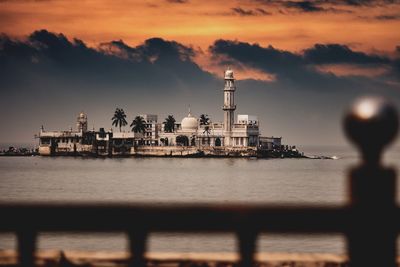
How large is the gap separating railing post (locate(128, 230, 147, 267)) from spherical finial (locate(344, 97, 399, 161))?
4.15ft

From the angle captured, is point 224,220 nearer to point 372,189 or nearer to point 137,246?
point 137,246

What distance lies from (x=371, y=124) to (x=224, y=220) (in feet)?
3.21

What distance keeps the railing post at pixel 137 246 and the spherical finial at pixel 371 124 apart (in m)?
1.26

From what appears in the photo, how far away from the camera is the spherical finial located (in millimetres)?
4367

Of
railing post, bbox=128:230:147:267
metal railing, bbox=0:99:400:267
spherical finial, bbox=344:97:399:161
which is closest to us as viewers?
spherical finial, bbox=344:97:399:161

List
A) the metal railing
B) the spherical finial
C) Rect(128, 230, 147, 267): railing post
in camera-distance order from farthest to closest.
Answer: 1. Rect(128, 230, 147, 267): railing post
2. the metal railing
3. the spherical finial

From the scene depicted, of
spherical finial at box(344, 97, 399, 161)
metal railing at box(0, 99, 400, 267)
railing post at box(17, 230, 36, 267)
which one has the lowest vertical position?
railing post at box(17, 230, 36, 267)

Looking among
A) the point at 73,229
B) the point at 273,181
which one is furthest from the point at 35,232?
the point at 273,181

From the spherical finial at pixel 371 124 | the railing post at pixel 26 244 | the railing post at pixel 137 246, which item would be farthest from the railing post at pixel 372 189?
the railing post at pixel 26 244

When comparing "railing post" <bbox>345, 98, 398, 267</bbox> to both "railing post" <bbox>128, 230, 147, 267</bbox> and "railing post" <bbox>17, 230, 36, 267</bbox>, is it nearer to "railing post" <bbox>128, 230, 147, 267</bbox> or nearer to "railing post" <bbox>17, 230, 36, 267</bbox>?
"railing post" <bbox>128, 230, 147, 267</bbox>

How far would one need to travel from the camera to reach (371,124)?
4371 millimetres

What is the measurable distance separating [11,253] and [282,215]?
3.93m

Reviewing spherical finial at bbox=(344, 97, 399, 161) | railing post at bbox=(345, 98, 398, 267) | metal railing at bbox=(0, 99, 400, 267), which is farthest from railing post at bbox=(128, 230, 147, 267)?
spherical finial at bbox=(344, 97, 399, 161)

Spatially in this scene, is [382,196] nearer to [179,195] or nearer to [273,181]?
[179,195]
